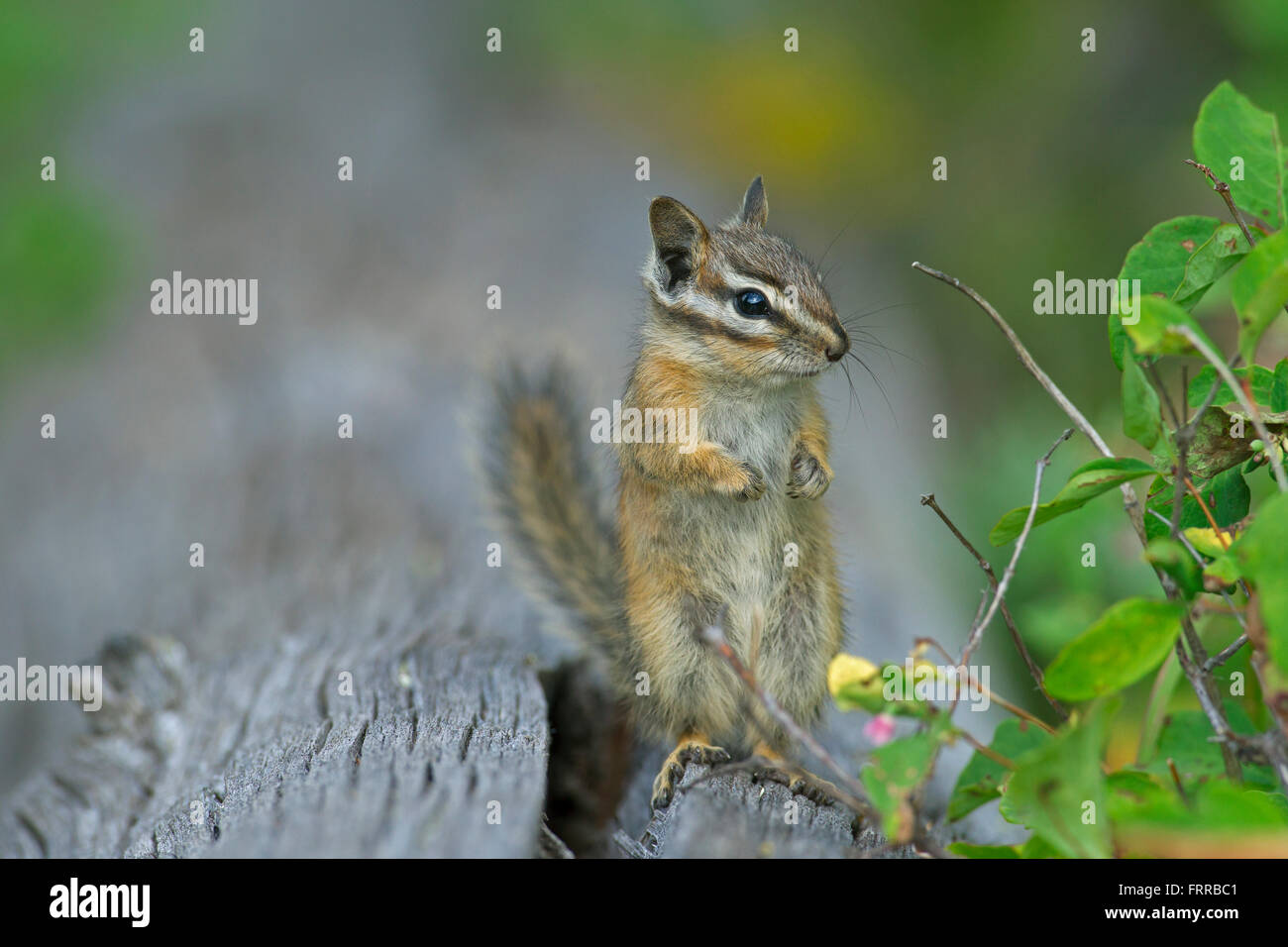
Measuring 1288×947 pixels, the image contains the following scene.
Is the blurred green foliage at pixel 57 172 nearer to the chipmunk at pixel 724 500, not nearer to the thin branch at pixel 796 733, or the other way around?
the chipmunk at pixel 724 500

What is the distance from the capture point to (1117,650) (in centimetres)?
138

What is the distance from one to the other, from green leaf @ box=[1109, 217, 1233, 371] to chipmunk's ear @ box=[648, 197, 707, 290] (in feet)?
3.84

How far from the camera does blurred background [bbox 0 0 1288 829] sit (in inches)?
141

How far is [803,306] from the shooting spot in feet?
8.55

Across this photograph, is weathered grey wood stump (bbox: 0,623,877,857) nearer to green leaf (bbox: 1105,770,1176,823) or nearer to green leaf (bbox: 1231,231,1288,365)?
green leaf (bbox: 1105,770,1176,823)

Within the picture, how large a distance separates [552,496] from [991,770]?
6.04 ft

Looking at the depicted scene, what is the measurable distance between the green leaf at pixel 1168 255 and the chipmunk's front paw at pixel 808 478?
0.93 meters

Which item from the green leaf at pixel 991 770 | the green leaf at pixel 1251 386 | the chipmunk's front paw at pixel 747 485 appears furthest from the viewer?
the chipmunk's front paw at pixel 747 485

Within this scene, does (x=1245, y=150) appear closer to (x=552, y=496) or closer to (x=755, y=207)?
(x=755, y=207)

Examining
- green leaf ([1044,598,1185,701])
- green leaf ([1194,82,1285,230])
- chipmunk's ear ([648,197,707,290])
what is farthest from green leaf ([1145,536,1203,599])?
chipmunk's ear ([648,197,707,290])

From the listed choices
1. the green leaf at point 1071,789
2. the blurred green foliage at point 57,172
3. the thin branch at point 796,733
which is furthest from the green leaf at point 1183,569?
the blurred green foliage at point 57,172

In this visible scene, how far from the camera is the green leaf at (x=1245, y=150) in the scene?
5.77 feet
